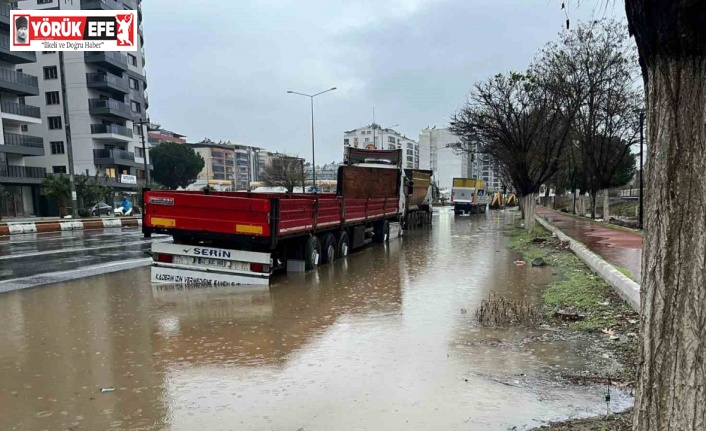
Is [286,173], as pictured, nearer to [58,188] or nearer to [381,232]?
[58,188]

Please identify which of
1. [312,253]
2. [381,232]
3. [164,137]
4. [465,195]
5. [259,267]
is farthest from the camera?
[164,137]

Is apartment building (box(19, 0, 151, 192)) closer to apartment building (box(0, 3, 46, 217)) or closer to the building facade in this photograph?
apartment building (box(0, 3, 46, 217))

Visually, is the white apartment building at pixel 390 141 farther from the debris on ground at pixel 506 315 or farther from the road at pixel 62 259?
the debris on ground at pixel 506 315

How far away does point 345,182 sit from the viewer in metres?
20.1

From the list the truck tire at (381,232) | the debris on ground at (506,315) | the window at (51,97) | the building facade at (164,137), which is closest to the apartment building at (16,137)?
the window at (51,97)

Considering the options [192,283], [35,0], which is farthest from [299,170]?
[192,283]

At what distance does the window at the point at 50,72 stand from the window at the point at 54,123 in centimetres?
429

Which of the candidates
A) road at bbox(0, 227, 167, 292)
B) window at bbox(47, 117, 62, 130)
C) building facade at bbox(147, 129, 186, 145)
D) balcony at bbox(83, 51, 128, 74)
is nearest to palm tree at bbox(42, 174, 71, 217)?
road at bbox(0, 227, 167, 292)

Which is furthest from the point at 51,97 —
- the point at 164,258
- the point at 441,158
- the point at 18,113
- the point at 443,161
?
the point at 441,158

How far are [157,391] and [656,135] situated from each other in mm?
4717

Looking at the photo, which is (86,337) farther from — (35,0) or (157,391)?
(35,0)

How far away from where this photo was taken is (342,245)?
15.6 metres

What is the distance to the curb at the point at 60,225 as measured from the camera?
25.2m

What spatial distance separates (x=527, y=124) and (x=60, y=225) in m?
25.0
